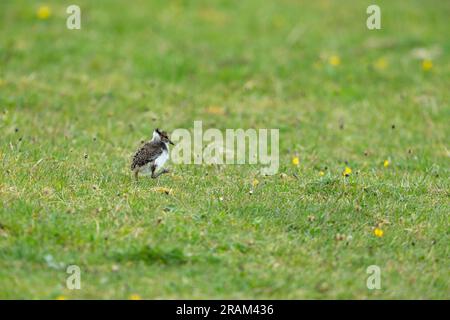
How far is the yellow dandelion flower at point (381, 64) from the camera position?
721 inches

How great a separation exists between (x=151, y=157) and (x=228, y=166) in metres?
1.89

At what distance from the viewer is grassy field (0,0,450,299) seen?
8547 millimetres

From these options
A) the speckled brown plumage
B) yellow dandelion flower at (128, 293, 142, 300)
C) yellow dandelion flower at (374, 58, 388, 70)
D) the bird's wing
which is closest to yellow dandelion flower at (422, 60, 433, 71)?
yellow dandelion flower at (374, 58, 388, 70)

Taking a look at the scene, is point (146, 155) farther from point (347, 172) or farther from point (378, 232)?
point (378, 232)

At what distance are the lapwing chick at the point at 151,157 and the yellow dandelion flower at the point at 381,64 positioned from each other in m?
8.89

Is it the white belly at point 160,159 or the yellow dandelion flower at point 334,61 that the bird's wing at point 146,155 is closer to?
the white belly at point 160,159

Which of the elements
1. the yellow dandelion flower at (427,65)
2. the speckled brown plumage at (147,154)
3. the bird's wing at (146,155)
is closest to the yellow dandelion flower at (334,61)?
the yellow dandelion flower at (427,65)

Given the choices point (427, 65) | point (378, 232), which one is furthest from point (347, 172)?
point (427, 65)

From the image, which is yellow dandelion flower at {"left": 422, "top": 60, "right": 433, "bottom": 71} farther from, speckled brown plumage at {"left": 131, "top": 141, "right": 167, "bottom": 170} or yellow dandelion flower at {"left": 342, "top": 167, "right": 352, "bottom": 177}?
speckled brown plumage at {"left": 131, "top": 141, "right": 167, "bottom": 170}

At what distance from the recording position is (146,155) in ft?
34.4
